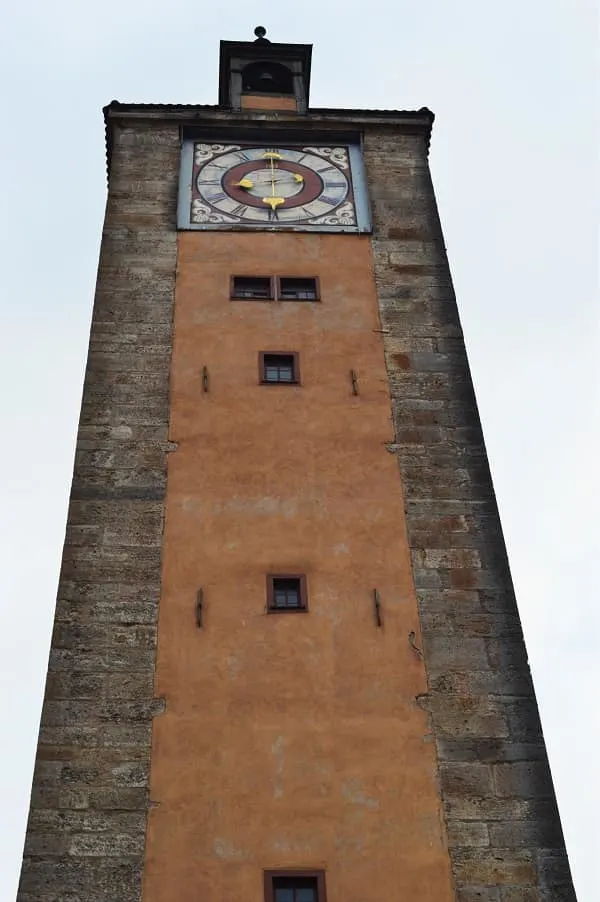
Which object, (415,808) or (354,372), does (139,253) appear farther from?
(415,808)

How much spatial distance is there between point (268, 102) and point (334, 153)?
3.22 meters

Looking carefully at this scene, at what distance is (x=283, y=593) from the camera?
16.1 metres

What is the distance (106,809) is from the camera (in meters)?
13.9

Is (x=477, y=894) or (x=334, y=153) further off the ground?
(x=334, y=153)

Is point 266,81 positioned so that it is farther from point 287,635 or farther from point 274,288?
point 287,635

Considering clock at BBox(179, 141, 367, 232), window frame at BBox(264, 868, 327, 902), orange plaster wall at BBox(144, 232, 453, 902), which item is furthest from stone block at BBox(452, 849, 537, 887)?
clock at BBox(179, 141, 367, 232)

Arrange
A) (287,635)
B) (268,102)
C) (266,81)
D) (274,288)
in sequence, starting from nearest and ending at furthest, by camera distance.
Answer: (287,635) → (274,288) → (268,102) → (266,81)

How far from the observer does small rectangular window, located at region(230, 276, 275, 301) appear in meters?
20.2

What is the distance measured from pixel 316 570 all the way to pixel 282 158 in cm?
1050

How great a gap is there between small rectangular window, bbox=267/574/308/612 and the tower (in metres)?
0.04

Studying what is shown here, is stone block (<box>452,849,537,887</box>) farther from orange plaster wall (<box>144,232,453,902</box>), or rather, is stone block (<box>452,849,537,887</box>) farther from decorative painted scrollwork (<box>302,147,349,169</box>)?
decorative painted scrollwork (<box>302,147,349,169</box>)

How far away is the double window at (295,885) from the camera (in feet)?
43.8

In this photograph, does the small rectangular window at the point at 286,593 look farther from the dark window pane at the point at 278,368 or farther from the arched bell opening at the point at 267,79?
the arched bell opening at the point at 267,79

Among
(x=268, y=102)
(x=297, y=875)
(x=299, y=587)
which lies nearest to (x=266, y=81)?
(x=268, y=102)
